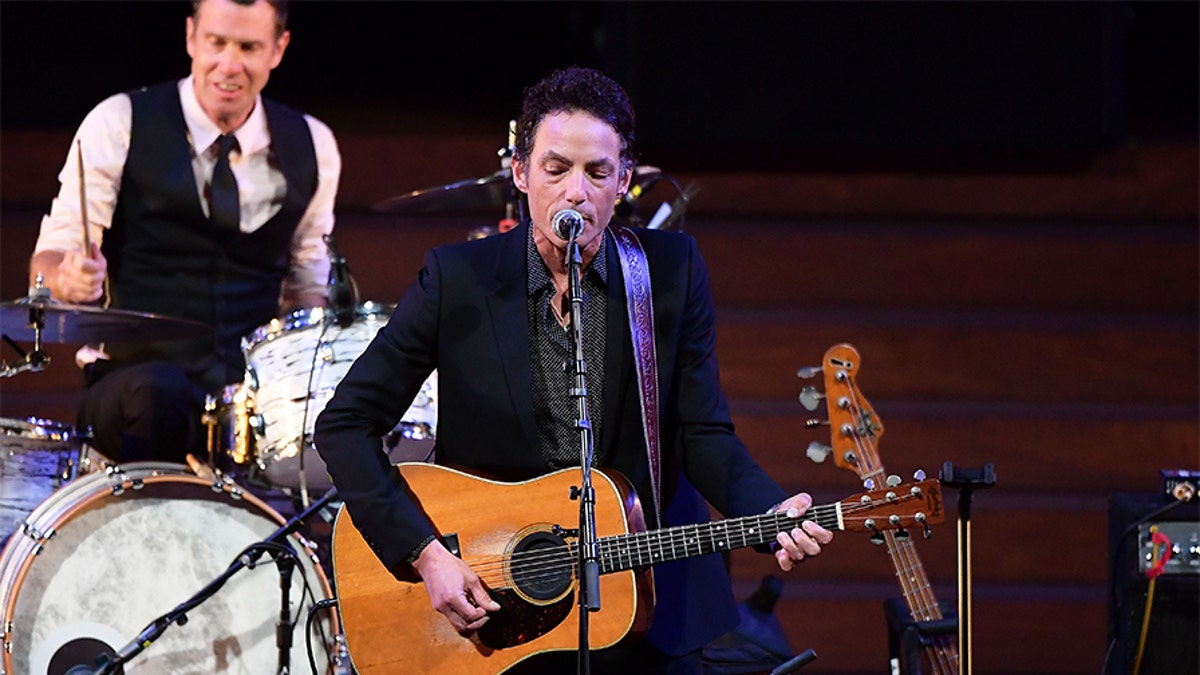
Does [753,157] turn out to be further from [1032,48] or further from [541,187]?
[541,187]

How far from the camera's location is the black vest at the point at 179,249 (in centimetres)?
501

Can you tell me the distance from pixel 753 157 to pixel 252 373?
259cm

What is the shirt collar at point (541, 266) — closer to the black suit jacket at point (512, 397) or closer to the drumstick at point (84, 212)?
the black suit jacket at point (512, 397)

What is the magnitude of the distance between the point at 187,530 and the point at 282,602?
37cm

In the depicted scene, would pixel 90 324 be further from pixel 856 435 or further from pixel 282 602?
pixel 856 435

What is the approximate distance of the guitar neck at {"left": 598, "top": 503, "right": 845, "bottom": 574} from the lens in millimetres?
2992

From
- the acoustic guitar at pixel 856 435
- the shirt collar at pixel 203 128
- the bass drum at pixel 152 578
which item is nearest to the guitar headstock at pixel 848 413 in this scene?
the acoustic guitar at pixel 856 435

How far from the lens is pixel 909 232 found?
19.7 ft

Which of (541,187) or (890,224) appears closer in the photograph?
(541,187)

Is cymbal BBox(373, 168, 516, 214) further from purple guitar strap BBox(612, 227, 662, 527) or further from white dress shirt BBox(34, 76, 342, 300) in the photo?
purple guitar strap BBox(612, 227, 662, 527)

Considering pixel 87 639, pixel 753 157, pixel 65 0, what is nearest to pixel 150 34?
pixel 65 0

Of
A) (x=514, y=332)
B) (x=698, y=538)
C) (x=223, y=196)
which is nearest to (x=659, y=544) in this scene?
(x=698, y=538)

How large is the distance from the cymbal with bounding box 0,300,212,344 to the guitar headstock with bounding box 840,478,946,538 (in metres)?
2.18

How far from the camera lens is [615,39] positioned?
580cm
